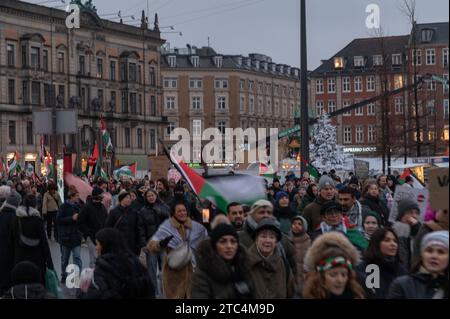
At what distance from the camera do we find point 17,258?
466 inches

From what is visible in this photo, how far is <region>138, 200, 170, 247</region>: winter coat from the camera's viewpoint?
45.1ft

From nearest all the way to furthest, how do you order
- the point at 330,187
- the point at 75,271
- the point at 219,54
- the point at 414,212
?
the point at 414,212 → the point at 330,187 → the point at 75,271 → the point at 219,54

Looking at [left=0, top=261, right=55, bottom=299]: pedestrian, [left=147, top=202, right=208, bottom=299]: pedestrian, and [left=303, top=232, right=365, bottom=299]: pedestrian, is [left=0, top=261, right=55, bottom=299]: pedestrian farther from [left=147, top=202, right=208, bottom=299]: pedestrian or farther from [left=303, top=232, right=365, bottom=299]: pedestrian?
[left=147, top=202, right=208, bottom=299]: pedestrian

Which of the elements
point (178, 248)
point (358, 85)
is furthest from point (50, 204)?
point (358, 85)

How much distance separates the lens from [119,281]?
7.23 meters

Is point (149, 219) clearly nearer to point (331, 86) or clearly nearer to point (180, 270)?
point (180, 270)

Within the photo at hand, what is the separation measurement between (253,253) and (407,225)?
2.92m

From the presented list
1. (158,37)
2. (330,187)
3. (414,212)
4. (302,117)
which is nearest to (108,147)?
(302,117)

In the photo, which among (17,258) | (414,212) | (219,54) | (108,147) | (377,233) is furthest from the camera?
(219,54)

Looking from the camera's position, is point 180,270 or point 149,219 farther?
point 149,219

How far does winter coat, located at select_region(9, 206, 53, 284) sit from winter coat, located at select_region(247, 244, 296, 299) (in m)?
4.49

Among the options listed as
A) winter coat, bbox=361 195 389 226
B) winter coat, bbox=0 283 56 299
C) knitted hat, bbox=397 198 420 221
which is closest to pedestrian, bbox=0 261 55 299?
winter coat, bbox=0 283 56 299
